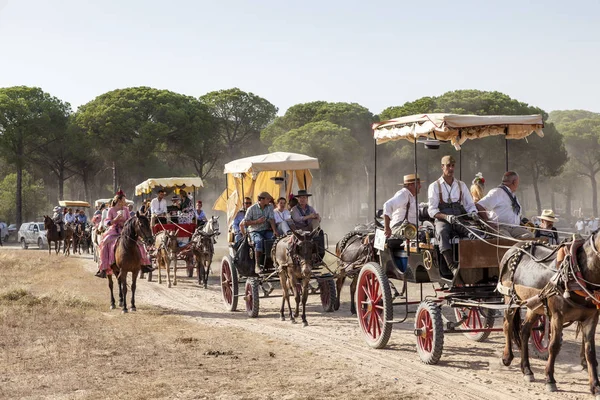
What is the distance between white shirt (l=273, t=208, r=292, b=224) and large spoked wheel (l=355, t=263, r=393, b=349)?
468 cm

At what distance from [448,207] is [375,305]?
1841 mm

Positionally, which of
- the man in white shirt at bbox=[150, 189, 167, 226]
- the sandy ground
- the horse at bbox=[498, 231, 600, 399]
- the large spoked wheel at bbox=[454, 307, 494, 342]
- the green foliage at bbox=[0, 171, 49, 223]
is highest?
the green foliage at bbox=[0, 171, 49, 223]

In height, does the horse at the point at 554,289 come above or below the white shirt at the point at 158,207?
below

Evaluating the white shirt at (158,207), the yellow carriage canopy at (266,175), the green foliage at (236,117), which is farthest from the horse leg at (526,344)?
the green foliage at (236,117)

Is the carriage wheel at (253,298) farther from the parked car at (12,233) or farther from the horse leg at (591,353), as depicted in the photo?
the parked car at (12,233)

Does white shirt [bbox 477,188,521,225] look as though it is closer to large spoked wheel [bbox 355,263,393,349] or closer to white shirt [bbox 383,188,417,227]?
white shirt [bbox 383,188,417,227]

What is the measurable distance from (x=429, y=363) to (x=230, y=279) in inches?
274

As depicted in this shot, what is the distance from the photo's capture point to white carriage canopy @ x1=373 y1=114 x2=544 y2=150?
9.80 m

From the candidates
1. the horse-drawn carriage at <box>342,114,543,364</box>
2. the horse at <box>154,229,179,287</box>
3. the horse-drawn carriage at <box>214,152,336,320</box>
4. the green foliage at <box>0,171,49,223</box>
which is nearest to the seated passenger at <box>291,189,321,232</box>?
the horse-drawn carriage at <box>214,152,336,320</box>

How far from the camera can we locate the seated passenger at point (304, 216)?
15.3 m

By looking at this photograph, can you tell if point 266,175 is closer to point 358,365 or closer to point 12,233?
point 358,365

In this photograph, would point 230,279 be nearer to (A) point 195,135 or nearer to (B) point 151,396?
(B) point 151,396

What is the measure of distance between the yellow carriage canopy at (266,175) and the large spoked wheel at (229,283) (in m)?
2.75

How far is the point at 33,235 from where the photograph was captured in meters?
46.8
